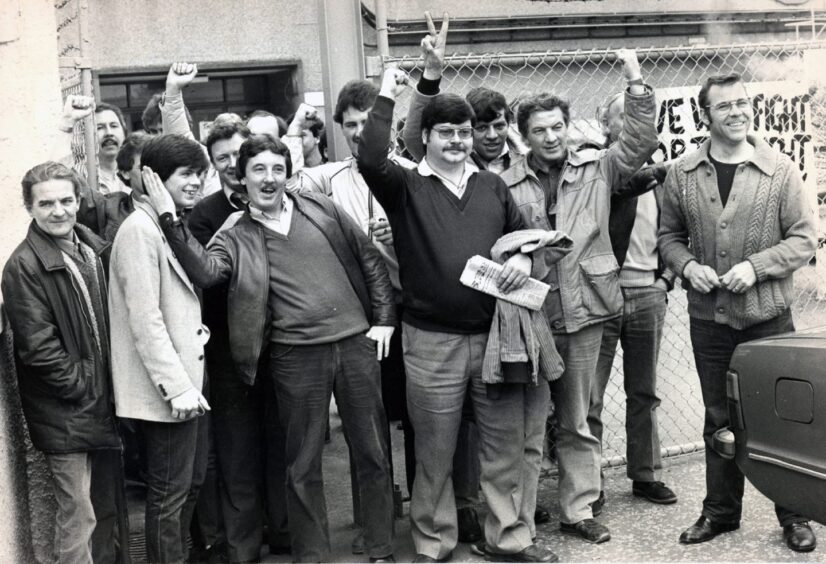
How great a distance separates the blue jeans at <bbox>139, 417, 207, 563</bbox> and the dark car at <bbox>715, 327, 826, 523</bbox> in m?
2.20

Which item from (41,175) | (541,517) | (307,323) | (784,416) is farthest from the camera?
(541,517)

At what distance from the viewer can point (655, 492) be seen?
5.46 m

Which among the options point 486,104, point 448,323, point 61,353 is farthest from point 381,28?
point 61,353

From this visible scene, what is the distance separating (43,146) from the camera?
4.69m

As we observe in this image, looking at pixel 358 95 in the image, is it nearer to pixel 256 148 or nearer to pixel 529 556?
pixel 256 148

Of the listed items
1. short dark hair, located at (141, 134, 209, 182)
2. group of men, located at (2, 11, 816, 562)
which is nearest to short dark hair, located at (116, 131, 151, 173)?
group of men, located at (2, 11, 816, 562)

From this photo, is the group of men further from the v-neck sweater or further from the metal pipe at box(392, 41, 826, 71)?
the metal pipe at box(392, 41, 826, 71)

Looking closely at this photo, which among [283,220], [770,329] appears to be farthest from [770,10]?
[283,220]

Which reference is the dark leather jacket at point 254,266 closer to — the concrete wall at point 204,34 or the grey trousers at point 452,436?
the grey trousers at point 452,436

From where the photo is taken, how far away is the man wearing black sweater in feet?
15.2

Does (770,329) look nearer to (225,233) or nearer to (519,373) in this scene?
(519,373)

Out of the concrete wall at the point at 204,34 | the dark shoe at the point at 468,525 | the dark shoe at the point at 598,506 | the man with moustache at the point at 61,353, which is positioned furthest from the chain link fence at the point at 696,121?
the concrete wall at the point at 204,34

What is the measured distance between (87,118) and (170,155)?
1399mm

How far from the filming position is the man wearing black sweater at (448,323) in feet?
→ 15.2
